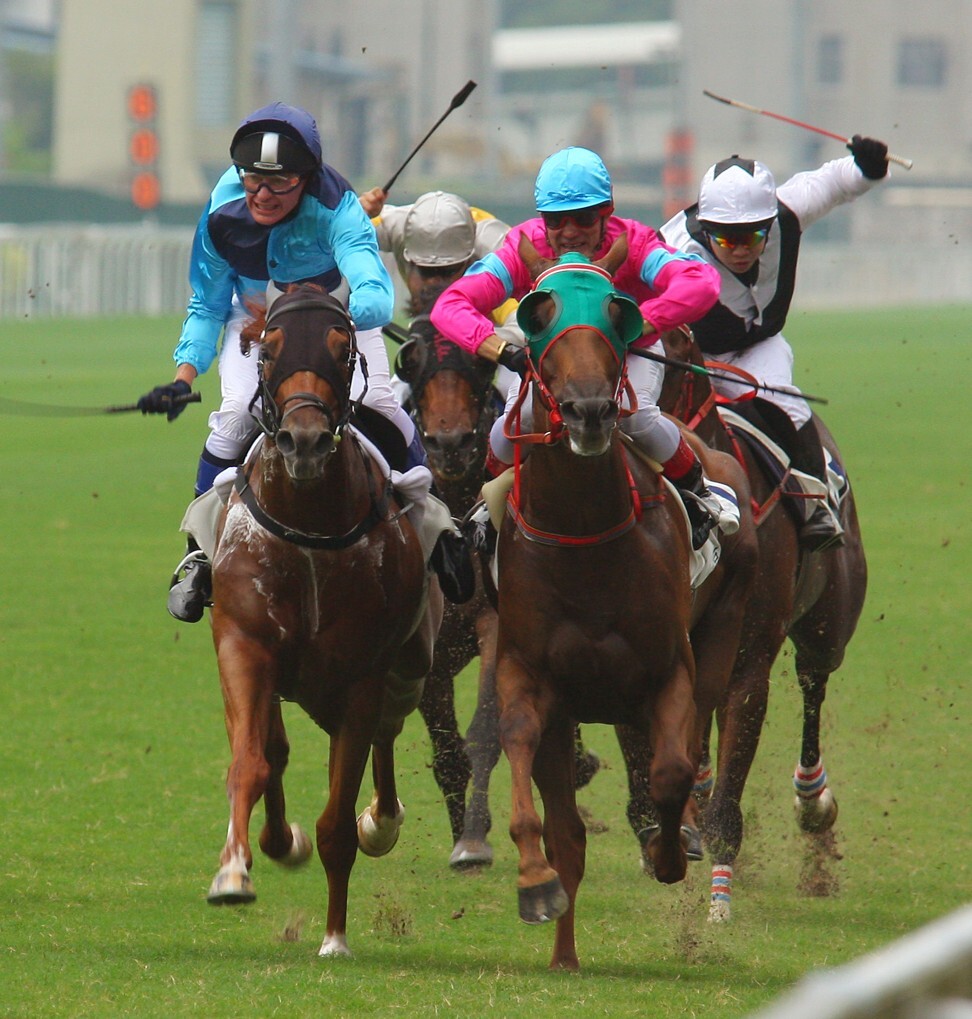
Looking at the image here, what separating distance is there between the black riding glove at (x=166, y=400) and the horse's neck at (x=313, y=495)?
1.13 ft

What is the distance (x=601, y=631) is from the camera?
514cm

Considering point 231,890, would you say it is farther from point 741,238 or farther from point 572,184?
point 741,238

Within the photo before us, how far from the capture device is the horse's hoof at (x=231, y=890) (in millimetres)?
4688

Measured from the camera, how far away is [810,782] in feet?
23.8

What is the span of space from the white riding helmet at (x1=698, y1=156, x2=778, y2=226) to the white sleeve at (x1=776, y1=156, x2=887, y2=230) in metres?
0.53

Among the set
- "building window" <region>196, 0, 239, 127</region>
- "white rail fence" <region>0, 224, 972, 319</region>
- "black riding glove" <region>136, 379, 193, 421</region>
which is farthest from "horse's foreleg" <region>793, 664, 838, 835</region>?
"building window" <region>196, 0, 239, 127</region>

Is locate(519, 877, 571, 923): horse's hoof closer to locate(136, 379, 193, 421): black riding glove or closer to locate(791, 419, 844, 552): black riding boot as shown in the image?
locate(136, 379, 193, 421): black riding glove

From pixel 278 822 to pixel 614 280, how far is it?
203cm

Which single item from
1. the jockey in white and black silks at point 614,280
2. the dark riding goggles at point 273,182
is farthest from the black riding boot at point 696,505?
the dark riding goggles at point 273,182

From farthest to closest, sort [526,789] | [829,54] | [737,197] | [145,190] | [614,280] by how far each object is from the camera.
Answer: [829,54] < [145,190] < [737,197] < [614,280] < [526,789]

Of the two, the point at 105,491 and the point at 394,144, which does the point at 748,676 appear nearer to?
the point at 105,491

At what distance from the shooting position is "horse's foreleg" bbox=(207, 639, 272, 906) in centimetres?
472

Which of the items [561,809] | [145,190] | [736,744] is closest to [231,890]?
[561,809]

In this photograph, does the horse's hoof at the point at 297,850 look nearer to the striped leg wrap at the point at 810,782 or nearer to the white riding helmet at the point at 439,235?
the striped leg wrap at the point at 810,782
